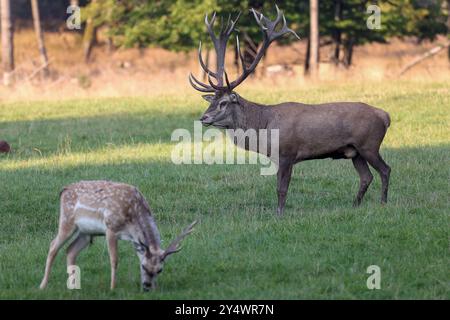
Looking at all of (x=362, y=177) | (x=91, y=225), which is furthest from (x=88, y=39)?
(x=91, y=225)

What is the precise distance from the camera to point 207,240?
32.5 ft

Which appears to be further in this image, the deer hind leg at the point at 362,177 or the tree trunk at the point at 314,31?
the tree trunk at the point at 314,31

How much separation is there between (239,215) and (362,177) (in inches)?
67.1

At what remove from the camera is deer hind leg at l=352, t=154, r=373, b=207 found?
1199cm

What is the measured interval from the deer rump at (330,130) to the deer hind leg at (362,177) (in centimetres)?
27

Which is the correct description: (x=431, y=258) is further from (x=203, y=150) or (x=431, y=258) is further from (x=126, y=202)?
(x=203, y=150)

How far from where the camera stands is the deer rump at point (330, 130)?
11.7 meters

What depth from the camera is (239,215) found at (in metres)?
11.6

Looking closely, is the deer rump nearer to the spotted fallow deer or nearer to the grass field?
the grass field

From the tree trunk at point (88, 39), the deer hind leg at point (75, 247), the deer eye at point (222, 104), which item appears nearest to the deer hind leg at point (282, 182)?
the deer eye at point (222, 104)

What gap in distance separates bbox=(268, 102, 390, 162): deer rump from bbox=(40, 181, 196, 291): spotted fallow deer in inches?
162

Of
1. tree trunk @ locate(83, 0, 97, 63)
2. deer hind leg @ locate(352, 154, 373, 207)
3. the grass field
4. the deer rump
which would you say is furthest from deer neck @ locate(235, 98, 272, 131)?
tree trunk @ locate(83, 0, 97, 63)

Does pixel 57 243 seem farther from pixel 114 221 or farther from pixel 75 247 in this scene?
pixel 114 221

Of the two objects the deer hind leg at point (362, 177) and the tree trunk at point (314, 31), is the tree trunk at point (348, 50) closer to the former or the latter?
the tree trunk at point (314, 31)
